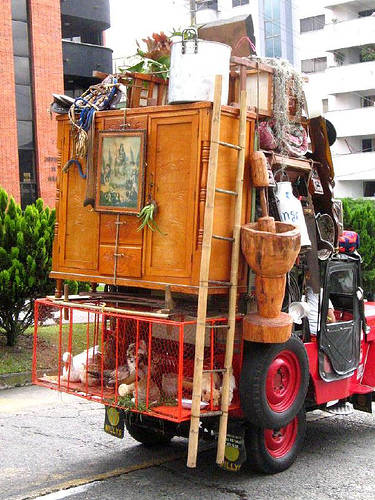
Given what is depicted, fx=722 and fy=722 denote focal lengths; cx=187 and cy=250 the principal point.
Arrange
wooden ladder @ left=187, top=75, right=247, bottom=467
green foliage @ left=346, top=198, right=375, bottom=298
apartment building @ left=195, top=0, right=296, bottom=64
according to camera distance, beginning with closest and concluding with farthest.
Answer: wooden ladder @ left=187, top=75, right=247, bottom=467
green foliage @ left=346, top=198, right=375, bottom=298
apartment building @ left=195, top=0, right=296, bottom=64

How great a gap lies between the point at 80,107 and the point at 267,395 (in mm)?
2832

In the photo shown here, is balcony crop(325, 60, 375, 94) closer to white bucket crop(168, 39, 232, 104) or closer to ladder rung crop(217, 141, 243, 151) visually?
white bucket crop(168, 39, 232, 104)

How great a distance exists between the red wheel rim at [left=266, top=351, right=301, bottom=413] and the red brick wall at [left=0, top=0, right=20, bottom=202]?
62.2ft

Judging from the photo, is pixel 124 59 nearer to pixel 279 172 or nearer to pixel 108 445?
pixel 279 172

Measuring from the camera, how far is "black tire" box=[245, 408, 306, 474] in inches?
223

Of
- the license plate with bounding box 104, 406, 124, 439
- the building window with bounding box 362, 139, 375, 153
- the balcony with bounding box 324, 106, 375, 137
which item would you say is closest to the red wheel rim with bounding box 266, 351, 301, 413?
the license plate with bounding box 104, 406, 124, 439

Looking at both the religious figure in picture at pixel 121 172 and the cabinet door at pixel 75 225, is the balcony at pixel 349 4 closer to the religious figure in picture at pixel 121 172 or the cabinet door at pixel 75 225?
the cabinet door at pixel 75 225

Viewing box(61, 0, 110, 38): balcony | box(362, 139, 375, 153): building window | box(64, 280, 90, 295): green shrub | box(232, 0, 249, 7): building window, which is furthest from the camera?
box(232, 0, 249, 7): building window

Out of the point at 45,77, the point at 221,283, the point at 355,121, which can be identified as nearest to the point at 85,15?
the point at 45,77

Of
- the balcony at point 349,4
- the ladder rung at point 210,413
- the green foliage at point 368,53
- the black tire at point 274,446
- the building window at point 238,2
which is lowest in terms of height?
the black tire at point 274,446

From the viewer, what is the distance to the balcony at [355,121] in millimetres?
40781

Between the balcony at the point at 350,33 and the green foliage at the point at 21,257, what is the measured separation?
34958 mm

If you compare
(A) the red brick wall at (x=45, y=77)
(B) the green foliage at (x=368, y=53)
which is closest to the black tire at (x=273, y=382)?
(A) the red brick wall at (x=45, y=77)

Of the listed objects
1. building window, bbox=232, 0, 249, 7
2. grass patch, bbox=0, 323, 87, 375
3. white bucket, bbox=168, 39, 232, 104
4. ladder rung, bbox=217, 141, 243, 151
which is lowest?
grass patch, bbox=0, 323, 87, 375
